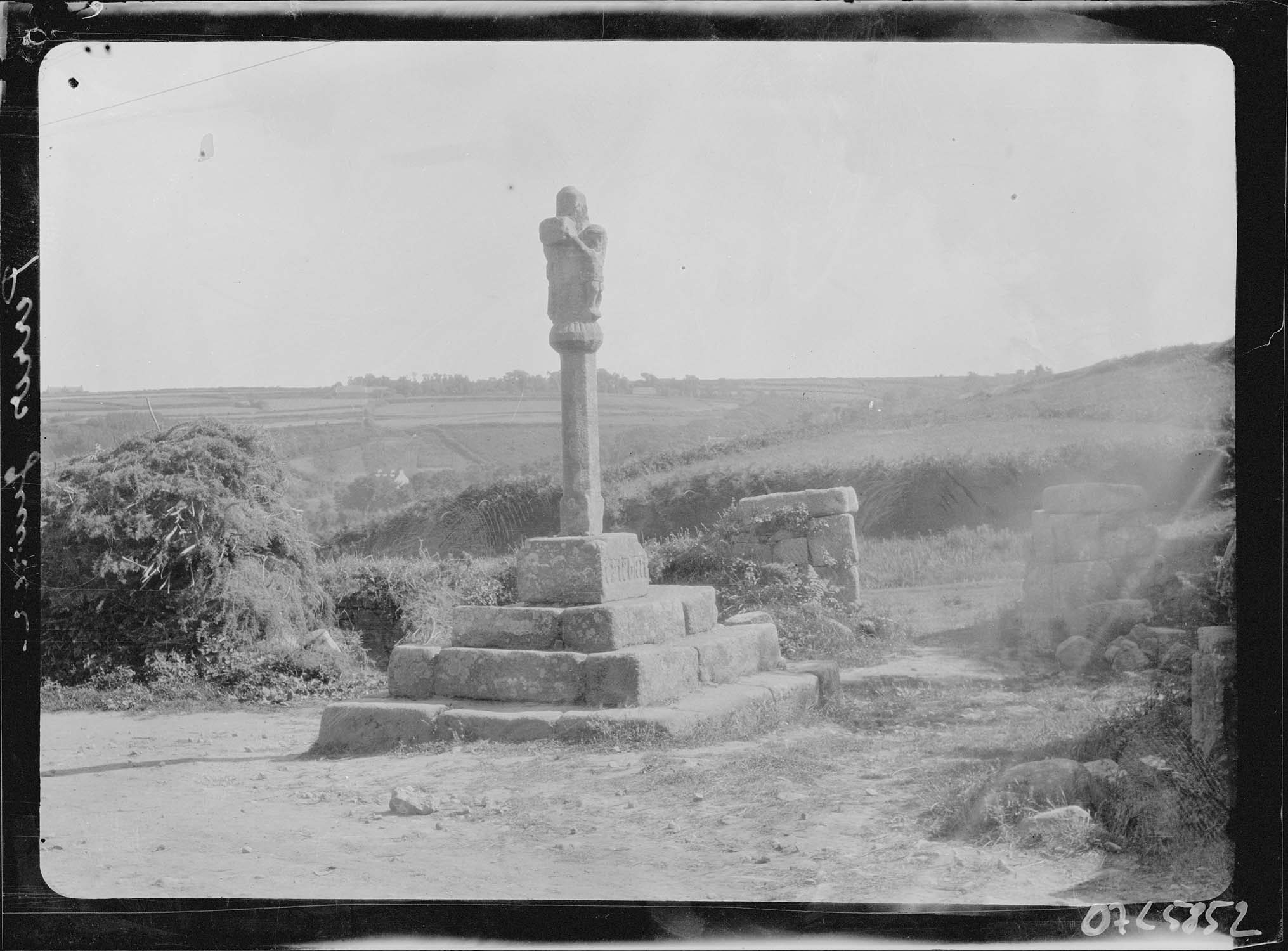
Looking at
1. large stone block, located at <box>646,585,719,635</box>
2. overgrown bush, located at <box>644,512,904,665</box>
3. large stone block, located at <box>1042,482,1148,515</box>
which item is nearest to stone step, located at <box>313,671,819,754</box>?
large stone block, located at <box>646,585,719,635</box>

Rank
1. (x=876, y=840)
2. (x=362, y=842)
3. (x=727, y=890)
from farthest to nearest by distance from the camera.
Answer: (x=362, y=842)
(x=876, y=840)
(x=727, y=890)

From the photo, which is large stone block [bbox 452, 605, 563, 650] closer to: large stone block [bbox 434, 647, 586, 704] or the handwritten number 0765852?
large stone block [bbox 434, 647, 586, 704]

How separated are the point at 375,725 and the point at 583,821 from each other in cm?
245

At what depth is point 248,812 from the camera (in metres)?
5.44

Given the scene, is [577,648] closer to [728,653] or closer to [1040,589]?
[728,653]

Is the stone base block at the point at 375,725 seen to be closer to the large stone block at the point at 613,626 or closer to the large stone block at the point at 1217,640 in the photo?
the large stone block at the point at 613,626

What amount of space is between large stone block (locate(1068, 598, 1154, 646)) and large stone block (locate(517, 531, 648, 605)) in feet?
12.9

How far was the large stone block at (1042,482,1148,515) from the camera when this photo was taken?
8766 mm

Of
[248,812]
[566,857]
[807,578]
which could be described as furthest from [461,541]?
[566,857]

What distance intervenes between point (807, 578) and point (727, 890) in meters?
7.04

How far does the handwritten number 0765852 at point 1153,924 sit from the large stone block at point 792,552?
7.83 m

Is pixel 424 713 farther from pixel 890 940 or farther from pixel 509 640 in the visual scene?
pixel 890 940

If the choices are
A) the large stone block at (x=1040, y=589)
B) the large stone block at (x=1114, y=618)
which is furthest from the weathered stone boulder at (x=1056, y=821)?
the large stone block at (x=1040, y=589)

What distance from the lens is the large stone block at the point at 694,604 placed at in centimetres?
779
